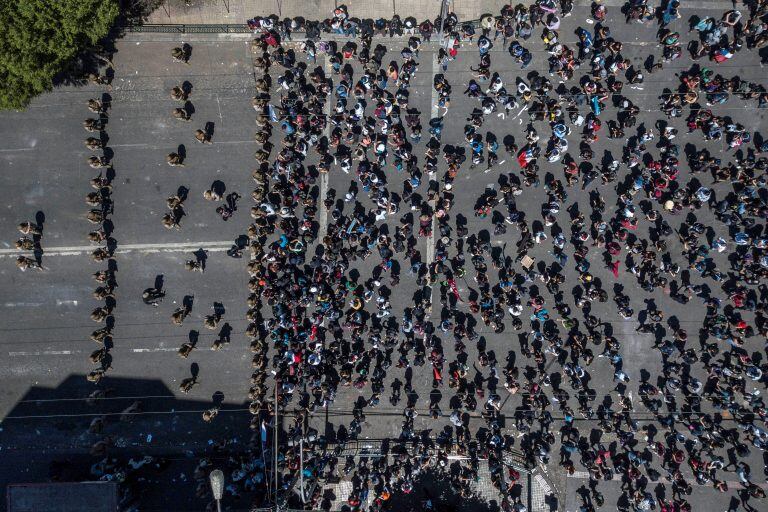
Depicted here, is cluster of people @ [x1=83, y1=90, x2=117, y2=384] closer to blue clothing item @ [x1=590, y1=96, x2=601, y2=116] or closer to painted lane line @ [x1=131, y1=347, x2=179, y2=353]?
painted lane line @ [x1=131, y1=347, x2=179, y2=353]

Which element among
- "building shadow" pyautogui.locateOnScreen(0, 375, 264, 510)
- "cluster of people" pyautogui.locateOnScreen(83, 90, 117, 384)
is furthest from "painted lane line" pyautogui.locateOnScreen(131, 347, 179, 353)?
"building shadow" pyautogui.locateOnScreen(0, 375, 264, 510)

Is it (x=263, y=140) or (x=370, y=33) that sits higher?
(x=370, y=33)

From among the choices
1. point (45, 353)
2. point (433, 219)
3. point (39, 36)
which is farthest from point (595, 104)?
point (45, 353)

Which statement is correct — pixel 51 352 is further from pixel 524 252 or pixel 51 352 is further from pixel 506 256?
pixel 524 252

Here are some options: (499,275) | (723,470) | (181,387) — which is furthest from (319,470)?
(723,470)

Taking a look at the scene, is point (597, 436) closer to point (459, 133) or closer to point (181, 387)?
point (459, 133)

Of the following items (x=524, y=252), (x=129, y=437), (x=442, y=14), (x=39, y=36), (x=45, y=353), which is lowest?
(x=129, y=437)
